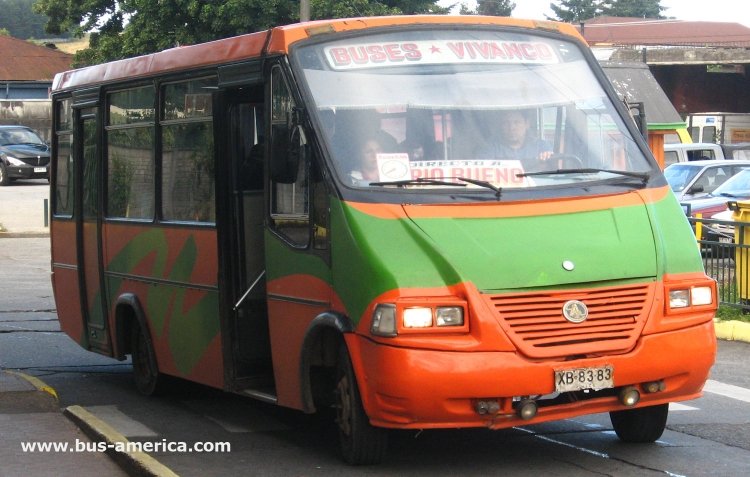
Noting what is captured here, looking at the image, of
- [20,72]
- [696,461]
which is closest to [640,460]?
[696,461]

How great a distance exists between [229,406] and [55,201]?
129 inches

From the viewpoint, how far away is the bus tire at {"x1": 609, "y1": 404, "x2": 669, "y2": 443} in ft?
25.1

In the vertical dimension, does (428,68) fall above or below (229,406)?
above

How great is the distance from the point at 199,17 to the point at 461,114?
36.4 meters

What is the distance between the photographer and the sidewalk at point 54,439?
7.52m

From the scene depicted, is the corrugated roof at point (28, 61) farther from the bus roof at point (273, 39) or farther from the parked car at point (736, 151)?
the bus roof at point (273, 39)

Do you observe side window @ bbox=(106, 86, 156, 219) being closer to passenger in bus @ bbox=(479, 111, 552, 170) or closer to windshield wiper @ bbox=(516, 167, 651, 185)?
passenger in bus @ bbox=(479, 111, 552, 170)

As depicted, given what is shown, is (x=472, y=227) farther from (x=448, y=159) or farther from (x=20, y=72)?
(x=20, y=72)

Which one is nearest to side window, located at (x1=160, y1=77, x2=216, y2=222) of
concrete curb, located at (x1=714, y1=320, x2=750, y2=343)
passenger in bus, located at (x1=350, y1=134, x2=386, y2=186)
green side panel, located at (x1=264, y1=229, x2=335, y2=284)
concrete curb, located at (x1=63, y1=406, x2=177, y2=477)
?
green side panel, located at (x1=264, y1=229, x2=335, y2=284)

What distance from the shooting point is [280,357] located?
7.78 meters

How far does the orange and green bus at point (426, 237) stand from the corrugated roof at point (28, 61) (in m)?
63.4

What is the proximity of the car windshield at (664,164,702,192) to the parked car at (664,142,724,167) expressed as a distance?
3.92 m

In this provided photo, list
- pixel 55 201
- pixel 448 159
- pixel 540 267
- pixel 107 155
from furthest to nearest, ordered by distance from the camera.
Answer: pixel 55 201, pixel 107 155, pixel 448 159, pixel 540 267

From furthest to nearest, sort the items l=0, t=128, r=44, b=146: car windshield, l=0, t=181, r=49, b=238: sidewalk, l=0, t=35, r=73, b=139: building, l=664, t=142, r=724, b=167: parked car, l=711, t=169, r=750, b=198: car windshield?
l=0, t=35, r=73, b=139: building
l=0, t=128, r=44, b=146: car windshield
l=0, t=181, r=49, b=238: sidewalk
l=664, t=142, r=724, b=167: parked car
l=711, t=169, r=750, b=198: car windshield
